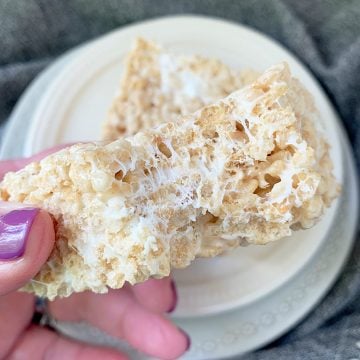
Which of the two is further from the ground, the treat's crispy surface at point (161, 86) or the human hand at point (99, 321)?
the treat's crispy surface at point (161, 86)

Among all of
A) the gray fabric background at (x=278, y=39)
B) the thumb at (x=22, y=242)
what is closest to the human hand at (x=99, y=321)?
the gray fabric background at (x=278, y=39)

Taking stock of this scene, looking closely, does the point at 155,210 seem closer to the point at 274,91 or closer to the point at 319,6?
the point at 274,91

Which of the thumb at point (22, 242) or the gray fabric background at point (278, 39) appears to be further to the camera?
the gray fabric background at point (278, 39)

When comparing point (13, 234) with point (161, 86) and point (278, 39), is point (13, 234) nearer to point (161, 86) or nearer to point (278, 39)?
point (161, 86)

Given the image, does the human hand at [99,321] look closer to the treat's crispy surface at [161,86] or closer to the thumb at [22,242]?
the treat's crispy surface at [161,86]

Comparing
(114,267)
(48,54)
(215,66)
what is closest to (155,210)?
(114,267)

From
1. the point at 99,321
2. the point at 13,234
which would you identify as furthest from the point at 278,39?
the point at 13,234

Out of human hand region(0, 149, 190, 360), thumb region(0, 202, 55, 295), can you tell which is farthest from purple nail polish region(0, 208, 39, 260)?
human hand region(0, 149, 190, 360)

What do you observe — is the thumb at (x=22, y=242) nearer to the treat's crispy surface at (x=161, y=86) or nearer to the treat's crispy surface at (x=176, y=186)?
the treat's crispy surface at (x=176, y=186)
